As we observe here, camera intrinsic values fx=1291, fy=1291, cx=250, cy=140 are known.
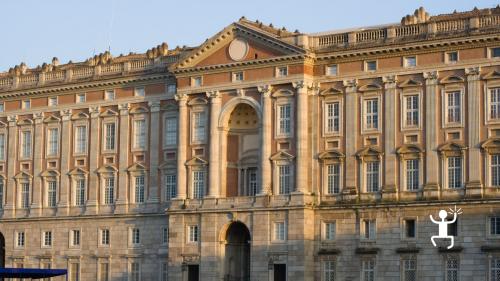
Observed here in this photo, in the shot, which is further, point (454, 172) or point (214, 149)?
point (214, 149)


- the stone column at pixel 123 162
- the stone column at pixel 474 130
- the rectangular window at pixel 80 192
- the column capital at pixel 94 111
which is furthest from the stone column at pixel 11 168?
the stone column at pixel 474 130

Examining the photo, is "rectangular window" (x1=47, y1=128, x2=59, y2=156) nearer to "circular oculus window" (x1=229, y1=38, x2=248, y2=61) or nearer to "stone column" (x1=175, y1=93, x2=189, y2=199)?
"stone column" (x1=175, y1=93, x2=189, y2=199)

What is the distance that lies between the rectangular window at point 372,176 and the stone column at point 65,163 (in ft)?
84.0

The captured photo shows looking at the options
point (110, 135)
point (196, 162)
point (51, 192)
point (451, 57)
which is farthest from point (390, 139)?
point (51, 192)

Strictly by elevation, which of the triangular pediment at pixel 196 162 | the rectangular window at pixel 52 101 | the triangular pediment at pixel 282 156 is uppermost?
the rectangular window at pixel 52 101

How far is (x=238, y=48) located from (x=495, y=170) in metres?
19.9

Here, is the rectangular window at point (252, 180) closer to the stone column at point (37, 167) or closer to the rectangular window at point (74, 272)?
the rectangular window at point (74, 272)

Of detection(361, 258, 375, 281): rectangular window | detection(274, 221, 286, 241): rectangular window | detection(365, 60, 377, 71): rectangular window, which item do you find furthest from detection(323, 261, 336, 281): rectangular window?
detection(365, 60, 377, 71): rectangular window

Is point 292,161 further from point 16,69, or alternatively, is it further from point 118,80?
point 16,69

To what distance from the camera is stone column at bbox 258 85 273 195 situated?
275ft

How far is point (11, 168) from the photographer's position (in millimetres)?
99625

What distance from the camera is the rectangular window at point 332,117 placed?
82.9 m

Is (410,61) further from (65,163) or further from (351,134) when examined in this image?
(65,163)

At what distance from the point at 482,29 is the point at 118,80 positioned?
1133 inches
